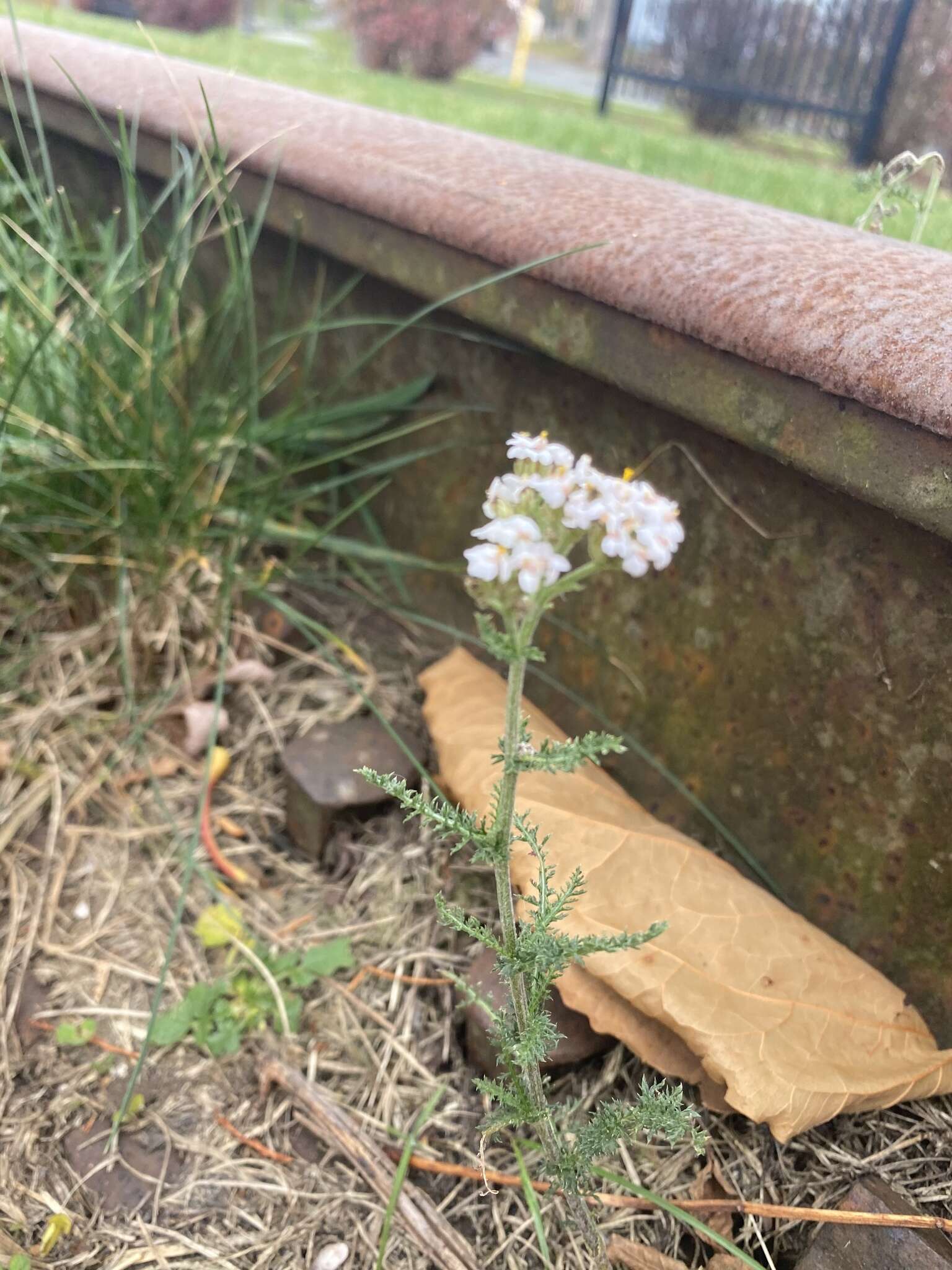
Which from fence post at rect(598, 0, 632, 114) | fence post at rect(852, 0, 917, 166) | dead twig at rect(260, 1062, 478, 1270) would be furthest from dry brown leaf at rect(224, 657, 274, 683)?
fence post at rect(852, 0, 917, 166)

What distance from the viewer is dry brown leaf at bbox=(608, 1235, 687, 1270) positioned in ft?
3.10

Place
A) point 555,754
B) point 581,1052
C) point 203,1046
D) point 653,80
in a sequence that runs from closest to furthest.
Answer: point 555,754, point 581,1052, point 203,1046, point 653,80

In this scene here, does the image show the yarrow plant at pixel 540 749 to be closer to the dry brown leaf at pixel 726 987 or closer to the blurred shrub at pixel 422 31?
the dry brown leaf at pixel 726 987

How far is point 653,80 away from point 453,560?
4874 mm

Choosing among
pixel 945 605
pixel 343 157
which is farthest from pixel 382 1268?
pixel 343 157

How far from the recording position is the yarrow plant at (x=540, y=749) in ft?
2.00

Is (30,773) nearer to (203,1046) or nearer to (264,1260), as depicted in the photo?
(203,1046)

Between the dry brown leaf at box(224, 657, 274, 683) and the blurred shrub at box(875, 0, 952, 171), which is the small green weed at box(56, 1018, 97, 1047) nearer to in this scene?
the dry brown leaf at box(224, 657, 274, 683)

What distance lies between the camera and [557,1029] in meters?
1.08

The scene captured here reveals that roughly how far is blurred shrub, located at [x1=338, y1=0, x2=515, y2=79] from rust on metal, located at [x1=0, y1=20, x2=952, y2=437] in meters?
7.46

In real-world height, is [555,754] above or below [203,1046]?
above

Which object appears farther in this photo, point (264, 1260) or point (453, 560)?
point (453, 560)

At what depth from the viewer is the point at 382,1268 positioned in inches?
38.3

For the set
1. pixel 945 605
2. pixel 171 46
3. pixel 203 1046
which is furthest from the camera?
pixel 171 46
